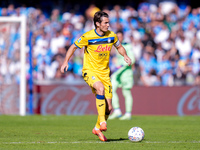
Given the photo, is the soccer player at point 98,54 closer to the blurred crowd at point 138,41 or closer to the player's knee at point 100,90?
the player's knee at point 100,90

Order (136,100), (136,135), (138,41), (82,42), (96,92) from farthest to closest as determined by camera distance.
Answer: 1. (138,41)
2. (136,100)
3. (82,42)
4. (96,92)
5. (136,135)

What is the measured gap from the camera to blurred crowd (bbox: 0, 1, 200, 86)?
1636 cm

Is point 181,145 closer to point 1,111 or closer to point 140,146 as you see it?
point 140,146

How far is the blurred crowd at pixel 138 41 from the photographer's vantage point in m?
16.4

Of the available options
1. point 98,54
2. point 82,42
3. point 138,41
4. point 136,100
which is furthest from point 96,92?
point 138,41

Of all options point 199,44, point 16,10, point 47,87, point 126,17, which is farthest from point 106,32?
point 16,10

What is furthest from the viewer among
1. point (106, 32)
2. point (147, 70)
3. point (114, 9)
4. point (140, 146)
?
point (114, 9)

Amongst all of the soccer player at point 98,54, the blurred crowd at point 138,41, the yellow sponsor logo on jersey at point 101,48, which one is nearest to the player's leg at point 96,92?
the soccer player at point 98,54

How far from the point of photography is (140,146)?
21.0 ft

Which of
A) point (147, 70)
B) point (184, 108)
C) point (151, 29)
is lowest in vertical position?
point (184, 108)

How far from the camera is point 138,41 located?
1802 centimetres

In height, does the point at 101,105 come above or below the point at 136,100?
above

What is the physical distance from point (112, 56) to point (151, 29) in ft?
9.27

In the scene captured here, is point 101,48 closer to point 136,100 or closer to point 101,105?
point 101,105
